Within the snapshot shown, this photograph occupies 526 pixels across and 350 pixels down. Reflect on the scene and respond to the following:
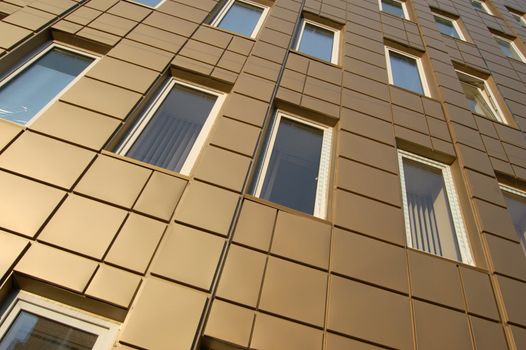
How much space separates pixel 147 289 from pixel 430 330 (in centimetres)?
303

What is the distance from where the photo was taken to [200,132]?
5047 mm

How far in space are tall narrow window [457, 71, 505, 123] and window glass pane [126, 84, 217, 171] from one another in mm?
6930

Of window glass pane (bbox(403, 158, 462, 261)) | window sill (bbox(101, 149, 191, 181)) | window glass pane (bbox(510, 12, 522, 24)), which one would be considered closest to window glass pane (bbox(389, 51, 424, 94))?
window glass pane (bbox(403, 158, 462, 261))

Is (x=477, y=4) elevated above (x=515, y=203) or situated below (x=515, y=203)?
above

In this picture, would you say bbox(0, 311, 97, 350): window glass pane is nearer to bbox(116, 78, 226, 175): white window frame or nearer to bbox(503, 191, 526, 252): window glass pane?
bbox(116, 78, 226, 175): white window frame

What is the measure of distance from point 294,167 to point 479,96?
7.10 m

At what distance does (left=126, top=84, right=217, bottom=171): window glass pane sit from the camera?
4.59 metres

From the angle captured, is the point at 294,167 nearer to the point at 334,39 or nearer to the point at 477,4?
the point at 334,39

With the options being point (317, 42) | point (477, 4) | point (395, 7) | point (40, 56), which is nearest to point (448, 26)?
point (395, 7)

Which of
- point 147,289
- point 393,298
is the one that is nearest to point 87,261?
point 147,289

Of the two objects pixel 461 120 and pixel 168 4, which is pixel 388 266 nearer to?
pixel 461 120

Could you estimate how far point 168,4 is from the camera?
698 centimetres

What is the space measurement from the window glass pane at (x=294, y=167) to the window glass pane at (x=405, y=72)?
334 centimetres

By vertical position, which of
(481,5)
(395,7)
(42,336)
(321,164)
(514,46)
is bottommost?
(42,336)
